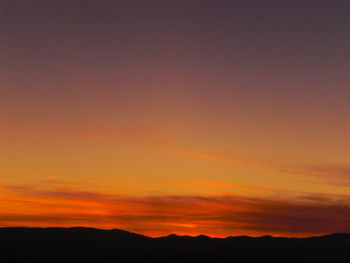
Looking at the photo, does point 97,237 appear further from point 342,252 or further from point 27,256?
point 342,252

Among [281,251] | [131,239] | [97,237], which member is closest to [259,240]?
[281,251]

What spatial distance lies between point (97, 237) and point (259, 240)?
45513mm

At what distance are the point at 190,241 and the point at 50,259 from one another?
41.1 meters

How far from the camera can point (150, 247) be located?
146 meters

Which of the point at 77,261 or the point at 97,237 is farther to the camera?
the point at 97,237

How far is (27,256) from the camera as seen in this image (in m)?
132

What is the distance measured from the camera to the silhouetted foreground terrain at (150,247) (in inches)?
5354

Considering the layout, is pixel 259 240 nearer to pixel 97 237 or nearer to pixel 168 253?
pixel 168 253

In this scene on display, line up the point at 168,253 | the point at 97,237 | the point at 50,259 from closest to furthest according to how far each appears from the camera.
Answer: the point at 50,259 → the point at 168,253 → the point at 97,237

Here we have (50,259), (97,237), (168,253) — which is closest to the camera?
(50,259)

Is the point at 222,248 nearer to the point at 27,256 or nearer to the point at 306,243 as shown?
the point at 306,243

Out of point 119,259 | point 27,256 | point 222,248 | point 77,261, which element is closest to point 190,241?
point 222,248

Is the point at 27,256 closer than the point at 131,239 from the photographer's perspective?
Yes

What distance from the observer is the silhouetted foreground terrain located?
13600cm
